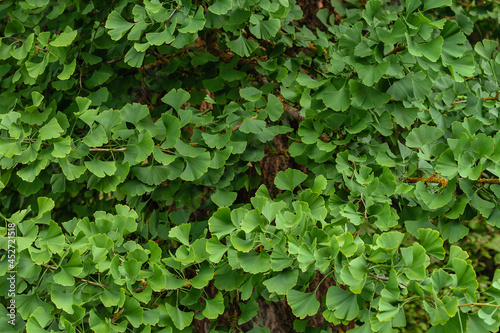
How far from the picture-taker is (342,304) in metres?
1.07

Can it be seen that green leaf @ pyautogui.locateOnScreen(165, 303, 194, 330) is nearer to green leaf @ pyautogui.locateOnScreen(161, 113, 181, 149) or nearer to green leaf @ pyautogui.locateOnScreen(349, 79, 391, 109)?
green leaf @ pyautogui.locateOnScreen(161, 113, 181, 149)

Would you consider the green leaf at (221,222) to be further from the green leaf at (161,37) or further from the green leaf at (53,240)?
the green leaf at (161,37)

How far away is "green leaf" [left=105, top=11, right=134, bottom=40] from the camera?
135 centimetres

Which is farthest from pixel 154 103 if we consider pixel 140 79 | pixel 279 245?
pixel 279 245

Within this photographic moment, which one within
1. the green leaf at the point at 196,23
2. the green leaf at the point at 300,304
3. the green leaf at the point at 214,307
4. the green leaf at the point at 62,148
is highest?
the green leaf at the point at 196,23

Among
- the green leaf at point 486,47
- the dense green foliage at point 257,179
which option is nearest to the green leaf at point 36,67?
the dense green foliage at point 257,179

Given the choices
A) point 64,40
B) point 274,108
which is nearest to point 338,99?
point 274,108

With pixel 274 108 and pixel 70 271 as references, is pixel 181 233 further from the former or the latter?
pixel 274 108

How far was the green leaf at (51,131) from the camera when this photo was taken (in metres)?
1.25

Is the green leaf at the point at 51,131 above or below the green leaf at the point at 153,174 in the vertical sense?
above

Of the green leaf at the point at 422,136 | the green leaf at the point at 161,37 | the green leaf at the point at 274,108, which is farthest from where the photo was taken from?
the green leaf at the point at 274,108

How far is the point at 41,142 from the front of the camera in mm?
1302

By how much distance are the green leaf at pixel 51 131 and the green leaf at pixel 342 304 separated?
2.49 ft

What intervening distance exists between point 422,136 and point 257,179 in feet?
1.79
